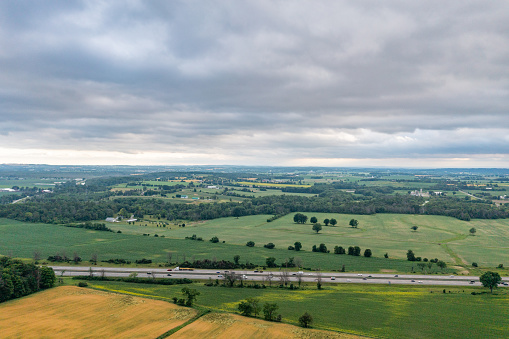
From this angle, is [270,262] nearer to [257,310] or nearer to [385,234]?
[257,310]

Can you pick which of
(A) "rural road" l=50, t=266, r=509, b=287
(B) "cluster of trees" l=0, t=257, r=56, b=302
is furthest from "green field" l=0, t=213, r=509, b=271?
(B) "cluster of trees" l=0, t=257, r=56, b=302

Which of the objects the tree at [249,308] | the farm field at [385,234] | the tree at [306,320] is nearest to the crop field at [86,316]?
the tree at [249,308]

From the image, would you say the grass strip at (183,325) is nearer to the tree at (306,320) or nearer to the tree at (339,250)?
the tree at (306,320)

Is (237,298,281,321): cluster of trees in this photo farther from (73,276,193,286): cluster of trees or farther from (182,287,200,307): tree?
(73,276,193,286): cluster of trees

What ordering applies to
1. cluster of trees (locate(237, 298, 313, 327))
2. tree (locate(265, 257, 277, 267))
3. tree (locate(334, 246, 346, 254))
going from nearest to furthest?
1. cluster of trees (locate(237, 298, 313, 327))
2. tree (locate(265, 257, 277, 267))
3. tree (locate(334, 246, 346, 254))

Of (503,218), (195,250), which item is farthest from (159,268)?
(503,218)

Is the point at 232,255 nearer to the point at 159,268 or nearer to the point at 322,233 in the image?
the point at 159,268

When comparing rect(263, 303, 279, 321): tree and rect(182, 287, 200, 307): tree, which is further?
rect(182, 287, 200, 307): tree

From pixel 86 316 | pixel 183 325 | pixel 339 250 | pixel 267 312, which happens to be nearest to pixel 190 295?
pixel 183 325
